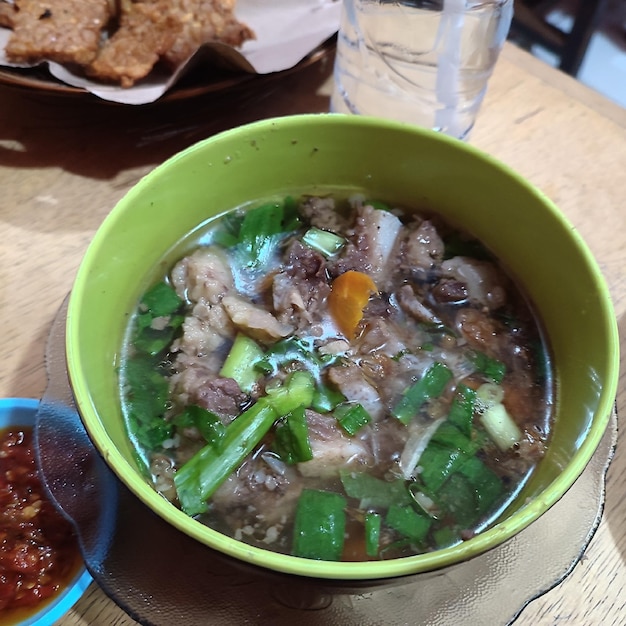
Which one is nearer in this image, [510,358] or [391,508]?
[391,508]

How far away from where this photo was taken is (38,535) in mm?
905

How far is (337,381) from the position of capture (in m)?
0.93

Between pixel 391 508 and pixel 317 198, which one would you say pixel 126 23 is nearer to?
pixel 317 198

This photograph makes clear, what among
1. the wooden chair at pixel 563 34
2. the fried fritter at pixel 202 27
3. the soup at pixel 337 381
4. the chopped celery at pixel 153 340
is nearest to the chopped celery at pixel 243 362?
the soup at pixel 337 381

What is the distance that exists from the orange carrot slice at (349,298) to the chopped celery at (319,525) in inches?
10.5

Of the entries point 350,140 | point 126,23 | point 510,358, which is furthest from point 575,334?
point 126,23

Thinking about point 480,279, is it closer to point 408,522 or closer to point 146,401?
point 408,522

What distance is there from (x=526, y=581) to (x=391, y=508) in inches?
8.3

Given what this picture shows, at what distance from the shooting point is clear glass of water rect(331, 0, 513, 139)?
52.1 inches

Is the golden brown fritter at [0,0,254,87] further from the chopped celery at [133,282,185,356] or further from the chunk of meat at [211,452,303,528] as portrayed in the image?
the chunk of meat at [211,452,303,528]

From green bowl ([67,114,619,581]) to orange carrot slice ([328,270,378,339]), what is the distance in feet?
0.59

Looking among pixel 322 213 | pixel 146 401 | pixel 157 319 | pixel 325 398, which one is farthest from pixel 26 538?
pixel 322 213

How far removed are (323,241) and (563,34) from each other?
7.22ft

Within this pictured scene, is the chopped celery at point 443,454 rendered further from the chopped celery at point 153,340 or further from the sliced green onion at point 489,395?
the chopped celery at point 153,340
